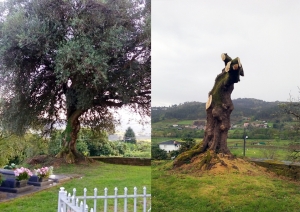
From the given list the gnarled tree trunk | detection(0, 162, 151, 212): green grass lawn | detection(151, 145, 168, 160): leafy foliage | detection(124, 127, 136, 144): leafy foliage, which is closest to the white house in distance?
detection(151, 145, 168, 160): leafy foliage

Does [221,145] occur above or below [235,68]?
below

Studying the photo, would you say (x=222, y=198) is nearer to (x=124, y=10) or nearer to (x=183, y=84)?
(x=183, y=84)

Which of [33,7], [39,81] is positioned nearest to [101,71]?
[39,81]

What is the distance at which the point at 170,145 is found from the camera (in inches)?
103

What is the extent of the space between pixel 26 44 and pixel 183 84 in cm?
170

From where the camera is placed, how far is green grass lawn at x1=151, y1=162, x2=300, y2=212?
90.0 inches

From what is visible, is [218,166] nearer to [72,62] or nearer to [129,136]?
[129,136]

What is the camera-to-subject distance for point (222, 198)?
7.84 ft

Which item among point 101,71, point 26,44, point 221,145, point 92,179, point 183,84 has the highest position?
point 26,44

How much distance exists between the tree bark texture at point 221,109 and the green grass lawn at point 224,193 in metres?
0.24

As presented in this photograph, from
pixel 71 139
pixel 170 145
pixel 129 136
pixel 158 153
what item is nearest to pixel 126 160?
pixel 129 136

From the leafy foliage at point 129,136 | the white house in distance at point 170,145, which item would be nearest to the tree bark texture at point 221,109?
the white house in distance at point 170,145

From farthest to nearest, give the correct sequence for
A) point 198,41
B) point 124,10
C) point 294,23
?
point 124,10, point 198,41, point 294,23

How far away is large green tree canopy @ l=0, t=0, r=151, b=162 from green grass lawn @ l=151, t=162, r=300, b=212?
1.08 m
